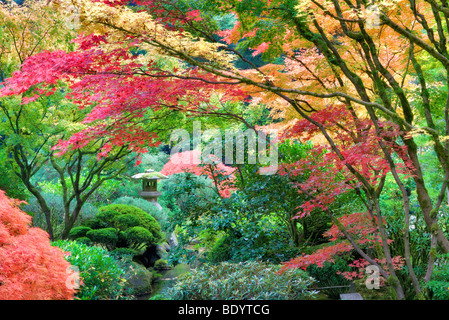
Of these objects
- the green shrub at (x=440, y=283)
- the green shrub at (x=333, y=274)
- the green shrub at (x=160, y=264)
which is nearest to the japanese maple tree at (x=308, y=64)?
the green shrub at (x=440, y=283)

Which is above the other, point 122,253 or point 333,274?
point 333,274

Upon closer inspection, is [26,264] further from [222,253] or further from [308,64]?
[308,64]

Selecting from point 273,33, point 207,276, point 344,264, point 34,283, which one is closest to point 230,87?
point 273,33

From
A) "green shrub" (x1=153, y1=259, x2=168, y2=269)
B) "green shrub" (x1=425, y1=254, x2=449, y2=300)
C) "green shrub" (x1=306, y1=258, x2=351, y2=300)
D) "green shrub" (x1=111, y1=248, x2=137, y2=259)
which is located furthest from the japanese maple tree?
"green shrub" (x1=153, y1=259, x2=168, y2=269)

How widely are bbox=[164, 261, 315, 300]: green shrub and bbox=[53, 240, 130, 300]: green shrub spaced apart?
1.43 metres

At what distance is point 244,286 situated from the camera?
3.62 m

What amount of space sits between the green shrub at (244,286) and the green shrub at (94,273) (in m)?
1.43

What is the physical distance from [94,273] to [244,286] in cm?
224

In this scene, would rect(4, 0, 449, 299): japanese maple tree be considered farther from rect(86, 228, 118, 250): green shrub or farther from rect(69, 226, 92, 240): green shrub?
rect(69, 226, 92, 240): green shrub

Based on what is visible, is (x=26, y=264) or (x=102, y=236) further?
(x=102, y=236)

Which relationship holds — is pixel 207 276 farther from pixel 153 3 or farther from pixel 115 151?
pixel 115 151

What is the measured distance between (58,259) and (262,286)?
74.8 inches

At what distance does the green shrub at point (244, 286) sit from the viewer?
3.55m

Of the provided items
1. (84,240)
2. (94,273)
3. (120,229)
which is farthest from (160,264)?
(94,273)
